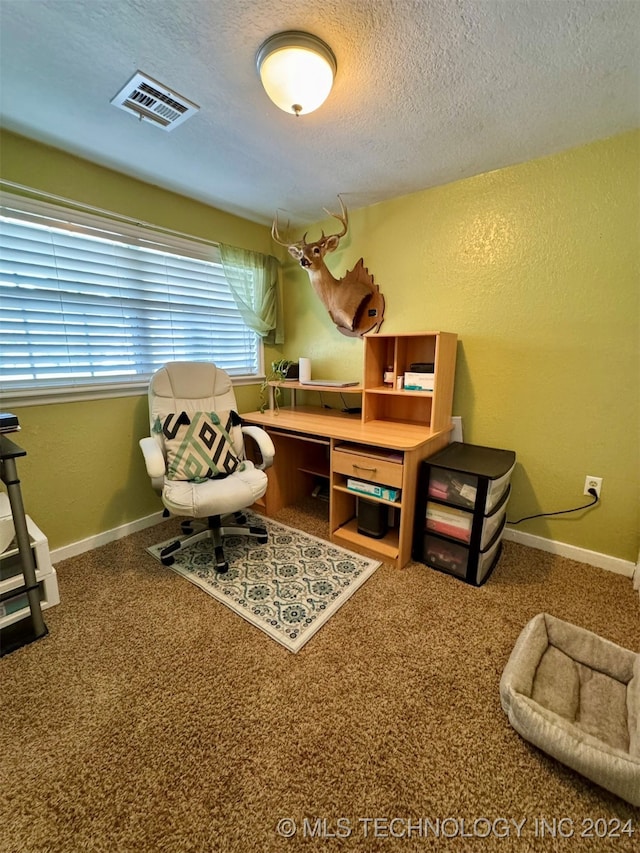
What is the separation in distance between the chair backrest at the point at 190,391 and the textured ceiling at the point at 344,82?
1136mm

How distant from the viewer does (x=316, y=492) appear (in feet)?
9.32

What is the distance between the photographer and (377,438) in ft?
6.19

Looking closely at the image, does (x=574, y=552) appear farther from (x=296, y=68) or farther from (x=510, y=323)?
(x=296, y=68)

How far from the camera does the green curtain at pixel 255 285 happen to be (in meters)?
2.59

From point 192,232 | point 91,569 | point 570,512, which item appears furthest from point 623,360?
point 91,569

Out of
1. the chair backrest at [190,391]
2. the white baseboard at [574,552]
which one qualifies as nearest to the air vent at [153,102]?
the chair backrest at [190,391]

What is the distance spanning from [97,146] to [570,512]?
3.23 metres

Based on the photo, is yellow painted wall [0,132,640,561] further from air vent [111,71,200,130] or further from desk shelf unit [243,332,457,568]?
air vent [111,71,200,130]

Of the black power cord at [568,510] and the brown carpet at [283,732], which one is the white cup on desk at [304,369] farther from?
the black power cord at [568,510]

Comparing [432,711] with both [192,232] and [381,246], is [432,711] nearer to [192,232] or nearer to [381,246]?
[381,246]

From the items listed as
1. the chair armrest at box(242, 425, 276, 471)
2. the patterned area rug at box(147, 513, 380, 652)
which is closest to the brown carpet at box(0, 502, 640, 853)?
the patterned area rug at box(147, 513, 380, 652)

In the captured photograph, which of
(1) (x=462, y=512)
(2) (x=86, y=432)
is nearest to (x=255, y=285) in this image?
(2) (x=86, y=432)

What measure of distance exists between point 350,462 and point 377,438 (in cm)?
23

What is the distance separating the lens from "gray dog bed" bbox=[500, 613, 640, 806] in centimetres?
90
